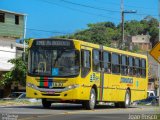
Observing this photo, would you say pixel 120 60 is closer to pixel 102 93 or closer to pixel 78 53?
pixel 102 93

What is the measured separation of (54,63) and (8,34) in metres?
34.7

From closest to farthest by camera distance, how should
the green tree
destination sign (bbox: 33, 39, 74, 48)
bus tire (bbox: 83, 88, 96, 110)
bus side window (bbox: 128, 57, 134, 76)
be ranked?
1. destination sign (bbox: 33, 39, 74, 48)
2. bus tire (bbox: 83, 88, 96, 110)
3. bus side window (bbox: 128, 57, 134, 76)
4. the green tree

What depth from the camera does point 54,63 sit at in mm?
24234

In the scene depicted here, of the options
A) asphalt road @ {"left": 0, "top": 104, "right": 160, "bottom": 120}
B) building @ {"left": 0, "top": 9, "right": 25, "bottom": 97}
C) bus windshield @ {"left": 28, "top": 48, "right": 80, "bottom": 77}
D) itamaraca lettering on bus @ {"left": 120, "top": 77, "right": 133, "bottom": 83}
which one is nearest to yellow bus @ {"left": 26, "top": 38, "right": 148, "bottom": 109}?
bus windshield @ {"left": 28, "top": 48, "right": 80, "bottom": 77}

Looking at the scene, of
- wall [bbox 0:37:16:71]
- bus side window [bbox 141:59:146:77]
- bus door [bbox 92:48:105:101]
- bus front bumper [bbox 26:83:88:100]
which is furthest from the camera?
wall [bbox 0:37:16:71]

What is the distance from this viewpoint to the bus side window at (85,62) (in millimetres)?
24453

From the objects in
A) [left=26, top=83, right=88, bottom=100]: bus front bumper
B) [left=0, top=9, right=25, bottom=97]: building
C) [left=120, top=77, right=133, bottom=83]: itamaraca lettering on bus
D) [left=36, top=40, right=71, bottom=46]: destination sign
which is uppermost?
[left=0, top=9, right=25, bottom=97]: building

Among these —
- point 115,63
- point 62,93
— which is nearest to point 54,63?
point 62,93

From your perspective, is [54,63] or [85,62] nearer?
[54,63]

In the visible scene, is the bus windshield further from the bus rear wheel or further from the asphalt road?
the bus rear wheel

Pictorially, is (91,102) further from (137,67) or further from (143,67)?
(143,67)

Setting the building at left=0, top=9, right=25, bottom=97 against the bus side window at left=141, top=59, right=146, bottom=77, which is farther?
the building at left=0, top=9, right=25, bottom=97

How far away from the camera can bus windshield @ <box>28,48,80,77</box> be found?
2412 centimetres

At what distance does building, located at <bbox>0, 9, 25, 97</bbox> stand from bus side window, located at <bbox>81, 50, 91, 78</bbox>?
30655mm
